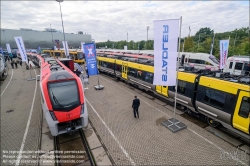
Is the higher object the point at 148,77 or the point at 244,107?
the point at 148,77

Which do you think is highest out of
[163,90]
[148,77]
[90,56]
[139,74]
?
[90,56]

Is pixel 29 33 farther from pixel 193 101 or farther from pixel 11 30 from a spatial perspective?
pixel 193 101

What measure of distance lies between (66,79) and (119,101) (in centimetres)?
565

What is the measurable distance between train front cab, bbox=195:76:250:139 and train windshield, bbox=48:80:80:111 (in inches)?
264

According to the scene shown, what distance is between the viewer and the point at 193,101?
8.70 m

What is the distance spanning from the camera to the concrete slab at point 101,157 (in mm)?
5637

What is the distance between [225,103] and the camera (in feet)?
22.8

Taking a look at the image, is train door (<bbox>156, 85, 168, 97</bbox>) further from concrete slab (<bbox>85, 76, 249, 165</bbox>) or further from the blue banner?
the blue banner

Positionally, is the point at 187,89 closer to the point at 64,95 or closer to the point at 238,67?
the point at 64,95

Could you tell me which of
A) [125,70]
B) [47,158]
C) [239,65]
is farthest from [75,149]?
[239,65]

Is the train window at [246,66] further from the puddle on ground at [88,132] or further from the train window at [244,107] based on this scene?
the puddle on ground at [88,132]

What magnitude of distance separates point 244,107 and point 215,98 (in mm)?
1387

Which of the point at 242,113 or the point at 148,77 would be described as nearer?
the point at 242,113

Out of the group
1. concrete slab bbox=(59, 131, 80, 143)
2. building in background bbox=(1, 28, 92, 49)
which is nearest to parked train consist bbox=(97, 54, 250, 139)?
concrete slab bbox=(59, 131, 80, 143)
